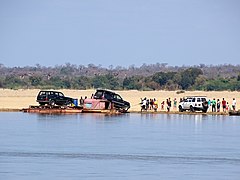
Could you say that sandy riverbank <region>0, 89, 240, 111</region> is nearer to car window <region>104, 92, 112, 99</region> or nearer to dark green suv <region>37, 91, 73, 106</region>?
dark green suv <region>37, 91, 73, 106</region>

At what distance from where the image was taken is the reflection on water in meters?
32.7

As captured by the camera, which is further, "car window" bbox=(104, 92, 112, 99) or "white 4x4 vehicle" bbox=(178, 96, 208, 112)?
"white 4x4 vehicle" bbox=(178, 96, 208, 112)

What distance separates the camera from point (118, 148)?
41.2 metres

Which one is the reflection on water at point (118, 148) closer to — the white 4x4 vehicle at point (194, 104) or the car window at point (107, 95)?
the car window at point (107, 95)

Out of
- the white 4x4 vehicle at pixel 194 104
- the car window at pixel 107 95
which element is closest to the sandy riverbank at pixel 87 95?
the white 4x4 vehicle at pixel 194 104

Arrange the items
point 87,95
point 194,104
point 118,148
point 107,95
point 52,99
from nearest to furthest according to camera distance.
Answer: point 118,148 → point 107,95 → point 194,104 → point 52,99 → point 87,95

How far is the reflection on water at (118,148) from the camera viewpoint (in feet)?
107

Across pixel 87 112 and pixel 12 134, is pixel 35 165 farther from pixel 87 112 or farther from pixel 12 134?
pixel 87 112

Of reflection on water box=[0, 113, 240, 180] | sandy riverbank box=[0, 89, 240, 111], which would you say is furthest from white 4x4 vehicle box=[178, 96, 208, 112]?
sandy riverbank box=[0, 89, 240, 111]

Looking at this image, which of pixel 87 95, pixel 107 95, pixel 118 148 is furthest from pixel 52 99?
pixel 118 148

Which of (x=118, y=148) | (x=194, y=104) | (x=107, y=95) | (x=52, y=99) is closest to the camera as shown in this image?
(x=118, y=148)

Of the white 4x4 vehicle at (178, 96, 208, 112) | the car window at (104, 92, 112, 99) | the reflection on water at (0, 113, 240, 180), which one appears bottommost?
the reflection on water at (0, 113, 240, 180)

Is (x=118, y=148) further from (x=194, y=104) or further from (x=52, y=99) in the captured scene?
(x=52, y=99)

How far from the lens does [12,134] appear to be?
48.6 meters
